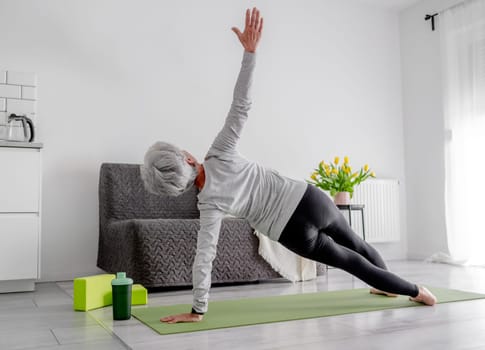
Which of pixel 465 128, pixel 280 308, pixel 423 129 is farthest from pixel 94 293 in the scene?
pixel 423 129

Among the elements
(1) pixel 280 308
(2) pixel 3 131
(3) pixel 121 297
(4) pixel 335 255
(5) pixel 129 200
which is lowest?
(1) pixel 280 308

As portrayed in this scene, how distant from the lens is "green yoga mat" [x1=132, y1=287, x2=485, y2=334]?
2.01 metres

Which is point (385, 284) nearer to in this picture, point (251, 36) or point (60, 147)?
point (251, 36)

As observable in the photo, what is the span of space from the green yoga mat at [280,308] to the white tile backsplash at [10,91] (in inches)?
75.8

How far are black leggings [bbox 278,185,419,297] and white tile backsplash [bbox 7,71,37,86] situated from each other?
2.34 meters

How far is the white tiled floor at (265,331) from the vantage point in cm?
170

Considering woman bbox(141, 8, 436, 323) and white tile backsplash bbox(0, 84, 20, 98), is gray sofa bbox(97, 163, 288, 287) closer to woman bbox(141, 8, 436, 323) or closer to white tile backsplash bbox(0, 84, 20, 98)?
white tile backsplash bbox(0, 84, 20, 98)

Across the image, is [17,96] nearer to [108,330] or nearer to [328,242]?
[108,330]

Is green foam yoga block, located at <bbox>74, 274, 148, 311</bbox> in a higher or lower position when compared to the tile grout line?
higher

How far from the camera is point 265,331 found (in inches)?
74.5

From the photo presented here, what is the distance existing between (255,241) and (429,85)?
8.44ft

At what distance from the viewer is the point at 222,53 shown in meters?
4.24

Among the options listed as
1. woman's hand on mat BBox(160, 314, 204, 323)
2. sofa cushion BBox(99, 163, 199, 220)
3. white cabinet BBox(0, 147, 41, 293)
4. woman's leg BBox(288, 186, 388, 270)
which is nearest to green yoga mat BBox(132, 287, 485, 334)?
woman's hand on mat BBox(160, 314, 204, 323)

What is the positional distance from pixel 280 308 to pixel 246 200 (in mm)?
631
